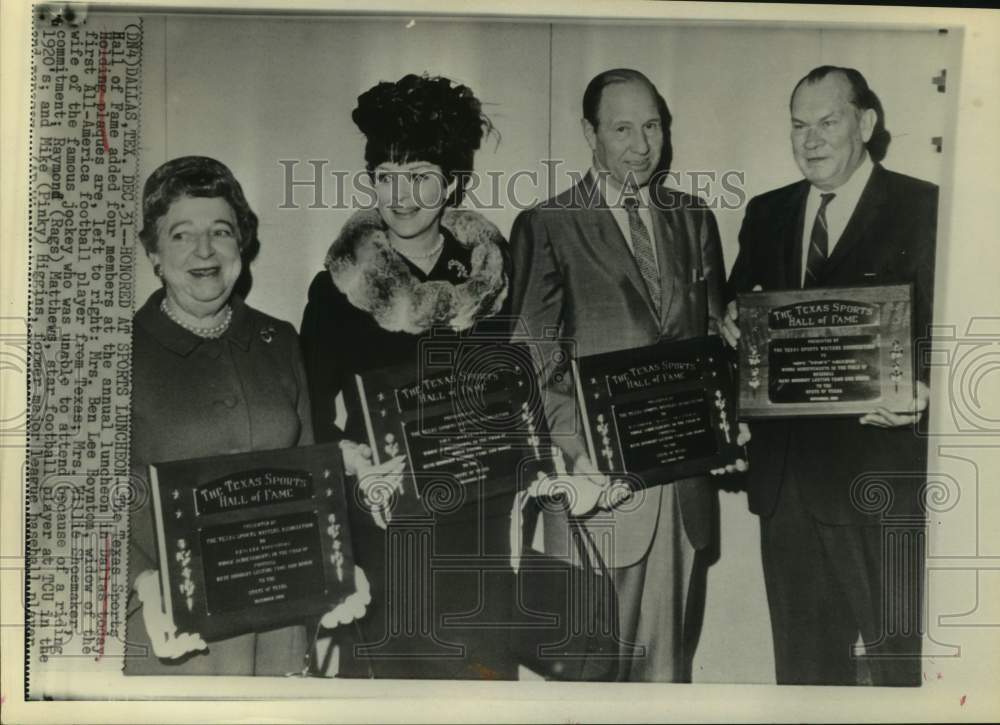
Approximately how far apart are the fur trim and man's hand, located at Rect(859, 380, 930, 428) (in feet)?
2.83

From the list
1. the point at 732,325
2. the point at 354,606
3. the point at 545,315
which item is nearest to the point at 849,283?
the point at 732,325

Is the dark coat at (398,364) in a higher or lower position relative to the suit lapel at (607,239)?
lower

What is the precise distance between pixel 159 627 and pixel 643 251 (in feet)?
4.42

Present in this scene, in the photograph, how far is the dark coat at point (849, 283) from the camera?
6.70ft

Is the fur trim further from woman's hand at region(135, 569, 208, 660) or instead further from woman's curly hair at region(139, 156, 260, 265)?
woman's hand at region(135, 569, 208, 660)

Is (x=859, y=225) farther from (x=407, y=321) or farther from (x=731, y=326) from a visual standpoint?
(x=407, y=321)

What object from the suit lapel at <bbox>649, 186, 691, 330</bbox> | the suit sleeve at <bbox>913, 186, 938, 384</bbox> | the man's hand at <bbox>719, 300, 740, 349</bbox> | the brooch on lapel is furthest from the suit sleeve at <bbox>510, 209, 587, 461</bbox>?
the suit sleeve at <bbox>913, 186, 938, 384</bbox>

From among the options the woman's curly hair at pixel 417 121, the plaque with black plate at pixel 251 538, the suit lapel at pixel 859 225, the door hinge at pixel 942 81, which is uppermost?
the door hinge at pixel 942 81

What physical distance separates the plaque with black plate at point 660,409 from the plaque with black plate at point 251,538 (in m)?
0.58

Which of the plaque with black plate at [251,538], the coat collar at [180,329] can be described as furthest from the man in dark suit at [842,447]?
the coat collar at [180,329]

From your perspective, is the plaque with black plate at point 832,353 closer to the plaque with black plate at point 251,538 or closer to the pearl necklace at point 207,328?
the plaque with black plate at point 251,538

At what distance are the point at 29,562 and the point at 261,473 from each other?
1.80ft

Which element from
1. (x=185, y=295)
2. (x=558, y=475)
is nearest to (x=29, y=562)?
(x=185, y=295)

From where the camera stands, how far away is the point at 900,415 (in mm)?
2053
